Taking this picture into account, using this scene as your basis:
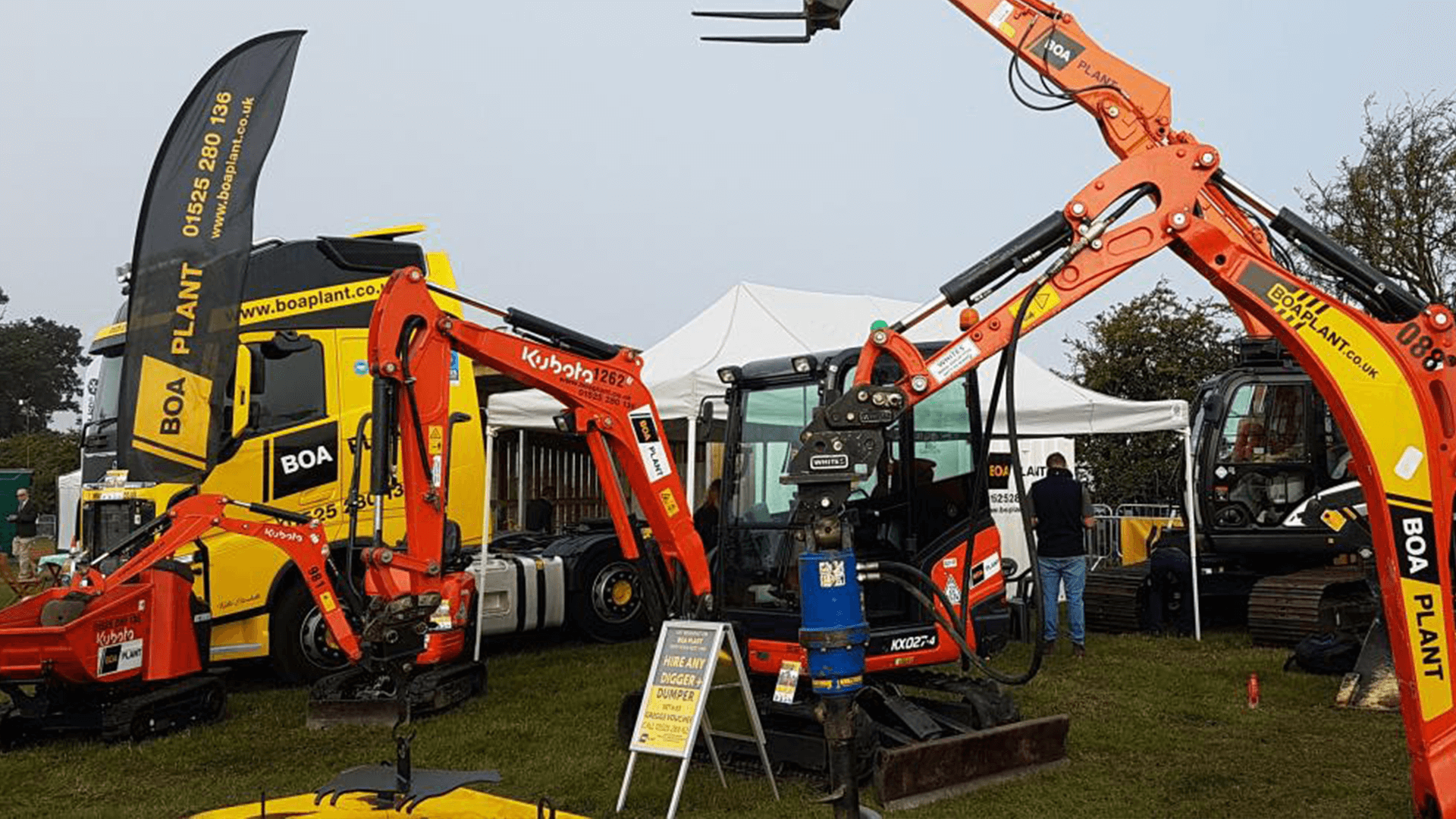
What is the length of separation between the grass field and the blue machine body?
75.3 inches

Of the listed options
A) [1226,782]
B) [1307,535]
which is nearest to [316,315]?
[1226,782]

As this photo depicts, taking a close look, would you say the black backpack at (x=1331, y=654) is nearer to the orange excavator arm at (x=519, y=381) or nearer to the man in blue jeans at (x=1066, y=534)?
the man in blue jeans at (x=1066, y=534)

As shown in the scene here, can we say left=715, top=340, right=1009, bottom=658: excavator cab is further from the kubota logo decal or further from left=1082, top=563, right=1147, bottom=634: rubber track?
left=1082, top=563, right=1147, bottom=634: rubber track

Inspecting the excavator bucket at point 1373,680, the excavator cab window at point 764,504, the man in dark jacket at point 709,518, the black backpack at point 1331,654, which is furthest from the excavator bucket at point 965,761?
the black backpack at point 1331,654

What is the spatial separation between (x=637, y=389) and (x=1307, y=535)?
707 cm

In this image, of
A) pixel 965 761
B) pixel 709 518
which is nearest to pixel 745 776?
pixel 965 761

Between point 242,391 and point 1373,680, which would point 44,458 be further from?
point 1373,680

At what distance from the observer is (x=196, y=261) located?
8523 millimetres

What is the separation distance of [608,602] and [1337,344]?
25.2ft

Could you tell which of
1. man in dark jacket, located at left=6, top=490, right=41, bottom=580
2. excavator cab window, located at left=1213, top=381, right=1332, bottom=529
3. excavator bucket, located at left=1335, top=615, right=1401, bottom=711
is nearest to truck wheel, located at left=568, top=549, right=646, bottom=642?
excavator cab window, located at left=1213, top=381, right=1332, bottom=529

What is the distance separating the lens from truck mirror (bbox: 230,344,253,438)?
880cm

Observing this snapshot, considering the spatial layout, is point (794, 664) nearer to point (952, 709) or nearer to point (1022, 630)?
point (952, 709)

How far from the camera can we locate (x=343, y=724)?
7738 mm

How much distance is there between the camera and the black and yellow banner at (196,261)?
8180 mm
